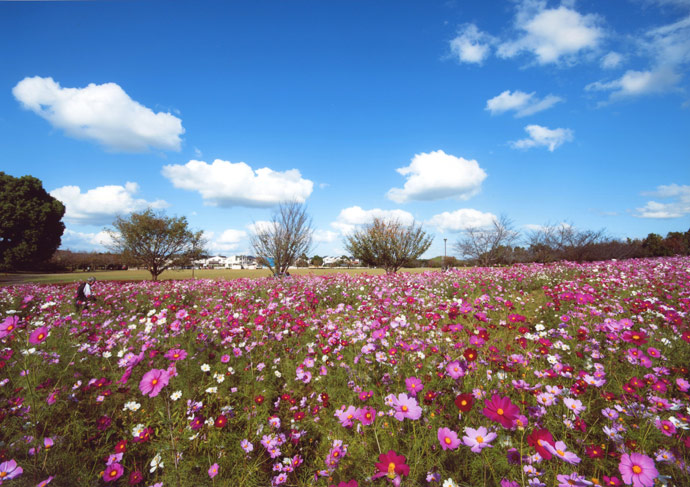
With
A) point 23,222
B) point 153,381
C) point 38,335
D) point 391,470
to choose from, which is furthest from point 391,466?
point 23,222

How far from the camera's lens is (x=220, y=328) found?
4.00 meters

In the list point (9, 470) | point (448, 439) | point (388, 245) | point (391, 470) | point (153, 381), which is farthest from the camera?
point (388, 245)

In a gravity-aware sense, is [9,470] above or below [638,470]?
below

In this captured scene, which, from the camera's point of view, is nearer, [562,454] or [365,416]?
[562,454]

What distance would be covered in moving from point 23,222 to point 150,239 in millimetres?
18507

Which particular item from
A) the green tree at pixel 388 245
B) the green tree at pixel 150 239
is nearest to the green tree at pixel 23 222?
the green tree at pixel 150 239

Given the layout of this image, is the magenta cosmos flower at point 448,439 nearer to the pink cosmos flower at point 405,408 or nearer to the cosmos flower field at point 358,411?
the cosmos flower field at point 358,411

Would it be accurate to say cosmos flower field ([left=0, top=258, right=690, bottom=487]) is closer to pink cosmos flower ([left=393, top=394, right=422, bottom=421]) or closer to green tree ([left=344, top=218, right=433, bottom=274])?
pink cosmos flower ([left=393, top=394, right=422, bottom=421])

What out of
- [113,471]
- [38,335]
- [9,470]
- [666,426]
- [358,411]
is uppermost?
[38,335]

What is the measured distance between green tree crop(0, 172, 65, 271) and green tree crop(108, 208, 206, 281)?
14.0 metres

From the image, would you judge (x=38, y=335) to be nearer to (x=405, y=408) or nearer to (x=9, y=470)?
(x=9, y=470)

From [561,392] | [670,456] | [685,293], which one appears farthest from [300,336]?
[685,293]

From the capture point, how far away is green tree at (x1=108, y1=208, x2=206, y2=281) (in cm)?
2577

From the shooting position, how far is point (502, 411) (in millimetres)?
1350
